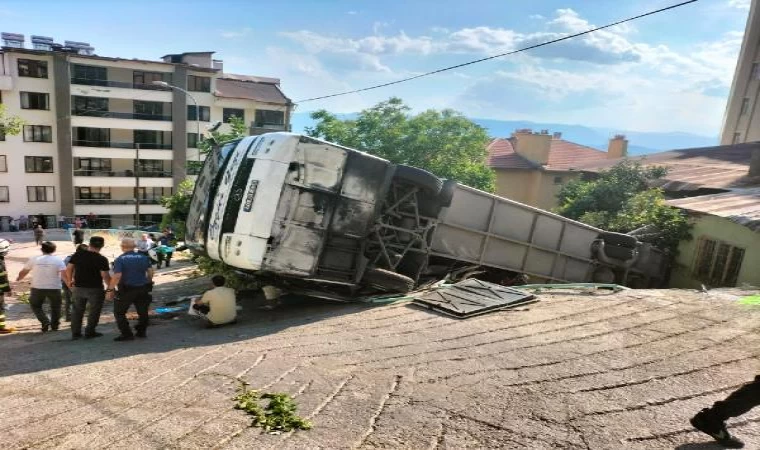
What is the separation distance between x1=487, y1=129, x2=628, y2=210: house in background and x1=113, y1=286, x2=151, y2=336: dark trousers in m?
26.6

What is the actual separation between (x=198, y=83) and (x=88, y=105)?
25.8ft

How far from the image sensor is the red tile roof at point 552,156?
30.5 meters

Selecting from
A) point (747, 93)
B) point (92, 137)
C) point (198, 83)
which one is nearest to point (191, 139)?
point (198, 83)

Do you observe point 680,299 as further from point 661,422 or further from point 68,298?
point 68,298

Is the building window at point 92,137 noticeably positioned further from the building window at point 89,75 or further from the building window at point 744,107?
the building window at point 744,107

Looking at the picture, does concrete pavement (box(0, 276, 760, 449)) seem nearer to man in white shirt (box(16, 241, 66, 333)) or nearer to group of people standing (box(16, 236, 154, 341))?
group of people standing (box(16, 236, 154, 341))

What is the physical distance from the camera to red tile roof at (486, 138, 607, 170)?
30.5 metres

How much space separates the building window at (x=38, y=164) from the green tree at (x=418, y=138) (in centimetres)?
2332

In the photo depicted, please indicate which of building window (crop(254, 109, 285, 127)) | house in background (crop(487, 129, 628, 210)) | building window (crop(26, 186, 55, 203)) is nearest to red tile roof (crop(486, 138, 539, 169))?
house in background (crop(487, 129, 628, 210))

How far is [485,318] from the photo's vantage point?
6727mm

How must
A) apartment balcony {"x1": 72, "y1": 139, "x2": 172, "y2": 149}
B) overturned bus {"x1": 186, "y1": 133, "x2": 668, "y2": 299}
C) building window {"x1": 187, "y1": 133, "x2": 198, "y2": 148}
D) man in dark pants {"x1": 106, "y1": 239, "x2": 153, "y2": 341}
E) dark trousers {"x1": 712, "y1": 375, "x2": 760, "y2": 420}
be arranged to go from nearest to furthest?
dark trousers {"x1": 712, "y1": 375, "x2": 760, "y2": 420}, man in dark pants {"x1": 106, "y1": 239, "x2": 153, "y2": 341}, overturned bus {"x1": 186, "y1": 133, "x2": 668, "y2": 299}, apartment balcony {"x1": 72, "y1": 139, "x2": 172, "y2": 149}, building window {"x1": 187, "y1": 133, "x2": 198, "y2": 148}

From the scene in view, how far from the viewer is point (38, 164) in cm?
3419

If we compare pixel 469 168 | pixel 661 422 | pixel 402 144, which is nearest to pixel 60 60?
pixel 402 144

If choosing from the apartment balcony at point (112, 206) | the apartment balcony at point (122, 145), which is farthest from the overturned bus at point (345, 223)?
the apartment balcony at point (112, 206)
